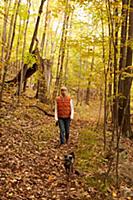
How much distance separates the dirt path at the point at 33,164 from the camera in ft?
19.0

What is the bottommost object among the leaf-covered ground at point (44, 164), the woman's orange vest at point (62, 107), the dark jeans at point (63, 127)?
the leaf-covered ground at point (44, 164)

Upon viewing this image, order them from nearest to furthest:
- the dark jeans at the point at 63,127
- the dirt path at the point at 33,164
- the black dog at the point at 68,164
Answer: the dirt path at the point at 33,164 → the black dog at the point at 68,164 → the dark jeans at the point at 63,127

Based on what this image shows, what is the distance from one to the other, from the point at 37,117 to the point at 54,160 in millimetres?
5204

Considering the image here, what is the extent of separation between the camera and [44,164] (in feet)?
23.9

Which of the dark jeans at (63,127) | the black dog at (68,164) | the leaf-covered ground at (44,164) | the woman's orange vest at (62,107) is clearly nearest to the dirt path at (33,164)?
the leaf-covered ground at (44,164)

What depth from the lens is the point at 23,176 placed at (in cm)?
630

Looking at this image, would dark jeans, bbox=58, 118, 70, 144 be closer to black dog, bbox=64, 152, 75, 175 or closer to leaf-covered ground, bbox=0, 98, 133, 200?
leaf-covered ground, bbox=0, 98, 133, 200

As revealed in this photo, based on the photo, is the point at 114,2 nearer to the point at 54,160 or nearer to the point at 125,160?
the point at 54,160

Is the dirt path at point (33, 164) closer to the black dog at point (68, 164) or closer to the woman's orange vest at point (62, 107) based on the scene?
the black dog at point (68, 164)

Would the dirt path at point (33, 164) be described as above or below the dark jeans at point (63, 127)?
below

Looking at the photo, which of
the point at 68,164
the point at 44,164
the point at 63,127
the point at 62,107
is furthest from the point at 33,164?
the point at 62,107

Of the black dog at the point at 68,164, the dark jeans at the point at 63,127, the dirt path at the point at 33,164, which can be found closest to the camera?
the dirt path at the point at 33,164

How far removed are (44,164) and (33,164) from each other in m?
0.29

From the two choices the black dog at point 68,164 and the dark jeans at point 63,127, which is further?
the dark jeans at point 63,127
